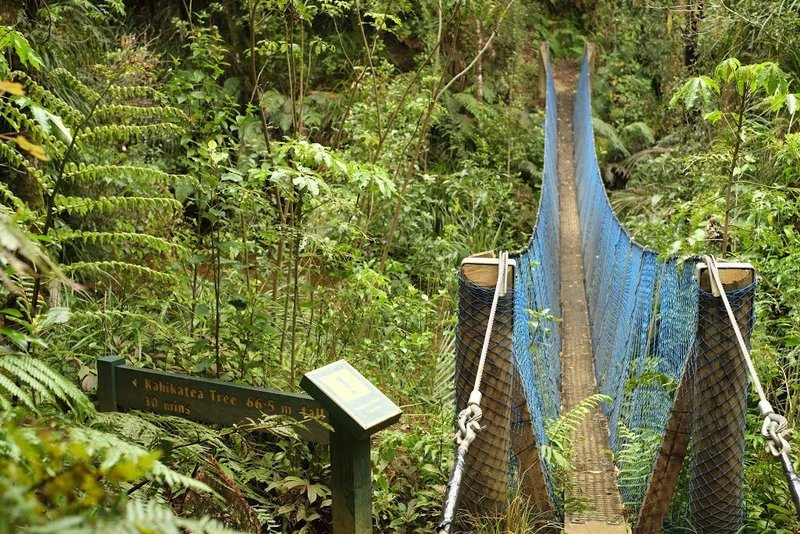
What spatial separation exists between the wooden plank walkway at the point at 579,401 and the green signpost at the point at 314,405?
2.43 feet

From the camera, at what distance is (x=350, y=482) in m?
2.22

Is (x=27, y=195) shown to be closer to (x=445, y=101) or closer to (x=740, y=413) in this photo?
(x=740, y=413)

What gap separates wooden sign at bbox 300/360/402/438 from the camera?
2098 mm

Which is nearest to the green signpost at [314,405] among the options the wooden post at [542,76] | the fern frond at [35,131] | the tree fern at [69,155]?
the tree fern at [69,155]

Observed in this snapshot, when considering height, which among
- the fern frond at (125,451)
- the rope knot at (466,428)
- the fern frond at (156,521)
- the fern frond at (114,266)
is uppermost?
the fern frond at (156,521)

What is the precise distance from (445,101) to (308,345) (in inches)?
245

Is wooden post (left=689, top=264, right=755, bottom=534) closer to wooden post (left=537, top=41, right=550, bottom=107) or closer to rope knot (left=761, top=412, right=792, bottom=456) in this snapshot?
rope knot (left=761, top=412, right=792, bottom=456)

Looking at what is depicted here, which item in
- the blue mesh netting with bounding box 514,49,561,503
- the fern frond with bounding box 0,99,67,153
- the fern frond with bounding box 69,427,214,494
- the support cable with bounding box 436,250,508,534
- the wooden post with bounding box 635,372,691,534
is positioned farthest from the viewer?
the blue mesh netting with bounding box 514,49,561,503

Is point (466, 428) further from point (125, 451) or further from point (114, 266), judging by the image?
point (114, 266)

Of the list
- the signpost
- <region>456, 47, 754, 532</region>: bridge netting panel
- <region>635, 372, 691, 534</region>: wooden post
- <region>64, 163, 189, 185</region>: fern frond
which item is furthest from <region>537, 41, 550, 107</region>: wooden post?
the signpost

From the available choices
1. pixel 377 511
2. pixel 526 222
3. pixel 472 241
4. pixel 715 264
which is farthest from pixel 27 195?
pixel 526 222

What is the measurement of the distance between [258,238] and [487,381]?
2451mm

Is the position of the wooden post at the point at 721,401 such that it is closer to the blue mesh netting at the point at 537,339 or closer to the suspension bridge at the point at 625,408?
the suspension bridge at the point at 625,408

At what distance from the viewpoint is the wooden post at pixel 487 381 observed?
247 centimetres
